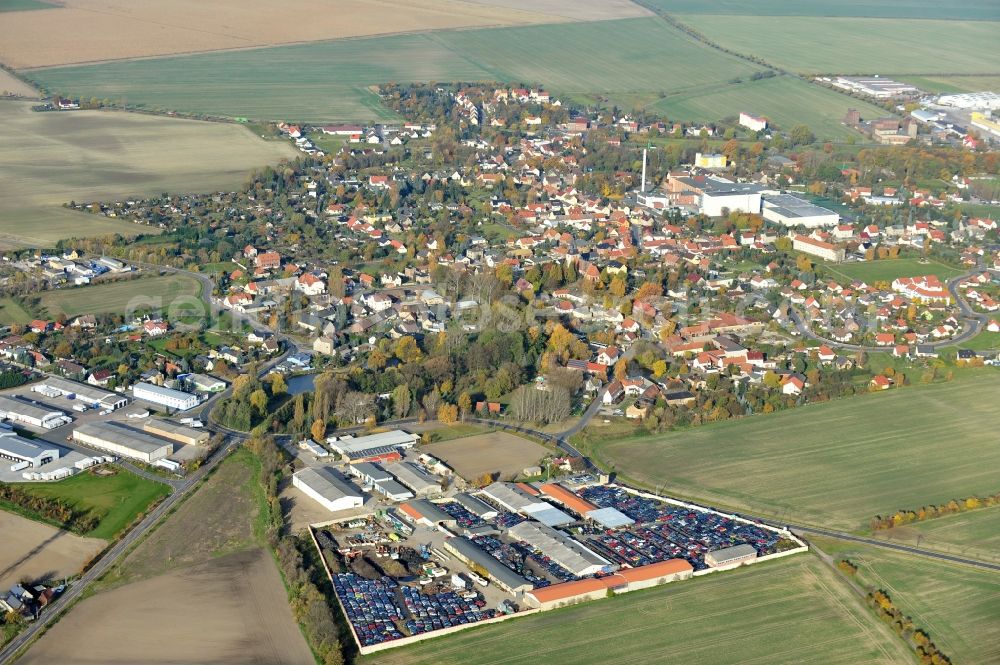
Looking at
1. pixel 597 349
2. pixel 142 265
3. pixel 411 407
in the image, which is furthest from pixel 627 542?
pixel 142 265

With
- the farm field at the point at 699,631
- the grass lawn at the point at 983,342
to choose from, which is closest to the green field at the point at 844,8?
the grass lawn at the point at 983,342

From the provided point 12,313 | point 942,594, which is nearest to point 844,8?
point 12,313

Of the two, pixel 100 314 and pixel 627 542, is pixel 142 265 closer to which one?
pixel 100 314

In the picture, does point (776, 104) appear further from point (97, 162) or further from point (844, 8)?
point (97, 162)

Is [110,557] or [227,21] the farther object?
[227,21]

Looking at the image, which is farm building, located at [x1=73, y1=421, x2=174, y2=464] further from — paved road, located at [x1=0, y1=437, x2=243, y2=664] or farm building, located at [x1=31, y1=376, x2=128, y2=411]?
farm building, located at [x1=31, y1=376, x2=128, y2=411]
